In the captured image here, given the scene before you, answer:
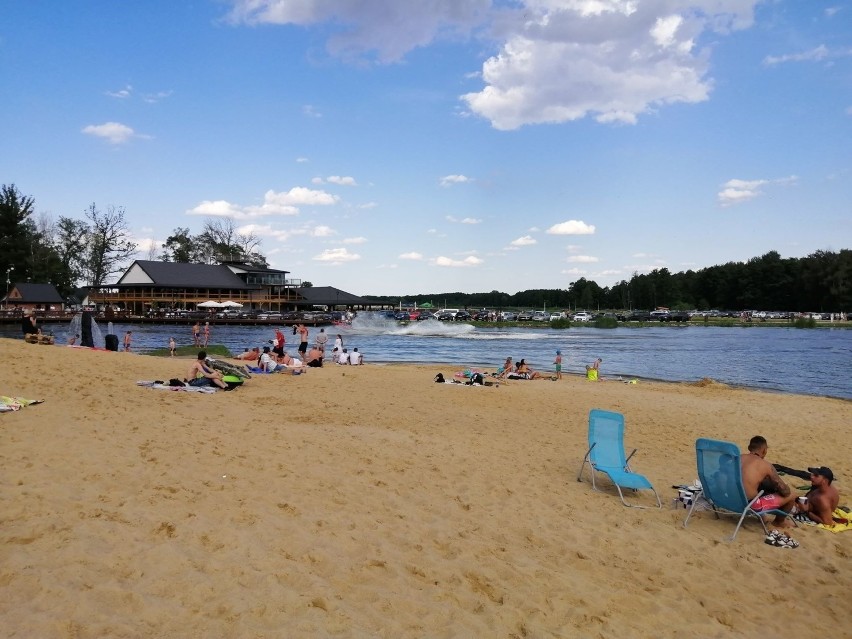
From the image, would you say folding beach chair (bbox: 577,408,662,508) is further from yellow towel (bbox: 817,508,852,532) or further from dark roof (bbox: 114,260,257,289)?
dark roof (bbox: 114,260,257,289)

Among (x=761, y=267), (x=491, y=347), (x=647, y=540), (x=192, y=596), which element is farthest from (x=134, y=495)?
(x=761, y=267)

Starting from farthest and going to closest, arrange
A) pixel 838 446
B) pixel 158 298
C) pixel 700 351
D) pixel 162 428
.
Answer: pixel 158 298
pixel 700 351
pixel 838 446
pixel 162 428

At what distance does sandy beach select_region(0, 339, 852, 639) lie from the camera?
12.3 feet

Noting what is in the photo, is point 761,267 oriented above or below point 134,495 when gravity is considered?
above

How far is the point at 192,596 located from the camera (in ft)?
12.4

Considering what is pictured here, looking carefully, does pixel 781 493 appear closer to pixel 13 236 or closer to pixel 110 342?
pixel 110 342

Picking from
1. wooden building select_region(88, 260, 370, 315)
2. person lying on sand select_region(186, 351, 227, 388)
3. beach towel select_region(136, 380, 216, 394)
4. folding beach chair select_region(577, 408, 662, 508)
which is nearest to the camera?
folding beach chair select_region(577, 408, 662, 508)

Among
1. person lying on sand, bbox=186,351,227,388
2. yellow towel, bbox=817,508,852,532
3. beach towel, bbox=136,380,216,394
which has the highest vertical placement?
person lying on sand, bbox=186,351,227,388

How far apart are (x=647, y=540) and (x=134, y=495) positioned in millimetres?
4649

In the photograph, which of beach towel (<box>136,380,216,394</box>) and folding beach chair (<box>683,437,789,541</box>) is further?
beach towel (<box>136,380,216,394</box>)

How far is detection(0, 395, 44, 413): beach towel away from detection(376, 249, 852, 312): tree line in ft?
356

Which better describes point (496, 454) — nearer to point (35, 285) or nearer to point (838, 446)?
point (838, 446)

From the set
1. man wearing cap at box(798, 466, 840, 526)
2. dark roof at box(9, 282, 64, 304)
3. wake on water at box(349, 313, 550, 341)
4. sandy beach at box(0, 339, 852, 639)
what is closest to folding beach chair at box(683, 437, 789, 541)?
sandy beach at box(0, 339, 852, 639)

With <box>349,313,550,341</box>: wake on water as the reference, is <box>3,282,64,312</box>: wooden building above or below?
above
